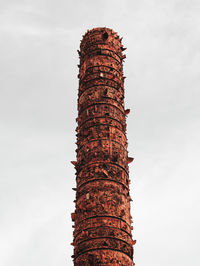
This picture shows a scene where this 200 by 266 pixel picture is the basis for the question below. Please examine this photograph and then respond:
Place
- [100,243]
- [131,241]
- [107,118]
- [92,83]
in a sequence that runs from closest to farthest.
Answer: [100,243], [131,241], [107,118], [92,83]

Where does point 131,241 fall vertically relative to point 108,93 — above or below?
below

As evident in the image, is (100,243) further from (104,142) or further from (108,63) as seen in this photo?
(108,63)

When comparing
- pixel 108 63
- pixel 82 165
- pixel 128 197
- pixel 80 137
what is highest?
pixel 108 63

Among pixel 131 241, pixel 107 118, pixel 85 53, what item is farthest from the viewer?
pixel 85 53

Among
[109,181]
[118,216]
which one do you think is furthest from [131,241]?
[109,181]

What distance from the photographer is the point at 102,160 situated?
10320 millimetres

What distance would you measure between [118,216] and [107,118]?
10.0ft

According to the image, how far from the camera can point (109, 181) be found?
10000 mm

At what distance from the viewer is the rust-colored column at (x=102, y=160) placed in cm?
906

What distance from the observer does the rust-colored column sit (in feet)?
29.7

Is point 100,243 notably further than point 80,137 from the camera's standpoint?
No

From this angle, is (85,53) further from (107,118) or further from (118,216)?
(118,216)

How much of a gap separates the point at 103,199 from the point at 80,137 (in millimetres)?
2378

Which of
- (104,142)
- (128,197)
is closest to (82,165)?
(104,142)
